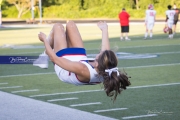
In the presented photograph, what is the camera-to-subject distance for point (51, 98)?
399 inches

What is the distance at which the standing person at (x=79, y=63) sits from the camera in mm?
6812

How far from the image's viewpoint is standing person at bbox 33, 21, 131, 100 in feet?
22.4

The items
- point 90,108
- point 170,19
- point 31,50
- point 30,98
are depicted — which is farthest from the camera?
point 170,19

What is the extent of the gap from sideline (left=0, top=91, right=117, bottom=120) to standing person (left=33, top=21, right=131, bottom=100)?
4.08ft

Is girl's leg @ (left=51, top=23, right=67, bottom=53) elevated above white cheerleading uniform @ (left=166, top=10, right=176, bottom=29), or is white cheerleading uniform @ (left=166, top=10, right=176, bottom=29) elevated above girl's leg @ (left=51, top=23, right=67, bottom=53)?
girl's leg @ (left=51, top=23, right=67, bottom=53)

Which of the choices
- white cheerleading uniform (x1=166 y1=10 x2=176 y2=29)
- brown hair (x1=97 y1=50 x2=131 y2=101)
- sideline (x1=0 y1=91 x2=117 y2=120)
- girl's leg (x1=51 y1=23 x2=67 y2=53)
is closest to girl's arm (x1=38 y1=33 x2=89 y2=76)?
brown hair (x1=97 y1=50 x2=131 y2=101)

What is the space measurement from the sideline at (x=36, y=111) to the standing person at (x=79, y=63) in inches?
48.9

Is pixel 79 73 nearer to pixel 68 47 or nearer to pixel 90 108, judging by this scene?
pixel 68 47

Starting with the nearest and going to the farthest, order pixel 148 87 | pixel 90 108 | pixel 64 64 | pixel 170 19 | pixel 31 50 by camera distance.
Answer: pixel 64 64, pixel 90 108, pixel 148 87, pixel 31 50, pixel 170 19

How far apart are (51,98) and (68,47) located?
2.76m

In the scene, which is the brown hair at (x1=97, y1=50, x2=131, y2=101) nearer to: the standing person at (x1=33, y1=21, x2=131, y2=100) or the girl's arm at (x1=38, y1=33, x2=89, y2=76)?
→ the standing person at (x1=33, y1=21, x2=131, y2=100)

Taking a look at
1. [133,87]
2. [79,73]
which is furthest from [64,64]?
[133,87]

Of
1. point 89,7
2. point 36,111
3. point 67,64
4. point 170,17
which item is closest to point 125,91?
point 36,111

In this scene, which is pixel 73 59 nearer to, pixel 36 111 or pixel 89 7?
pixel 36 111
